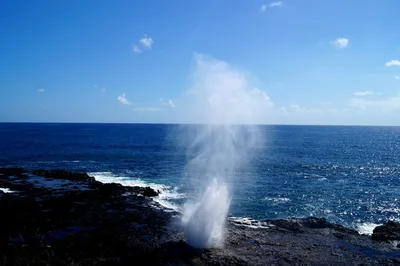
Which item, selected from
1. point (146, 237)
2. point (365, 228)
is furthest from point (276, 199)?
point (146, 237)

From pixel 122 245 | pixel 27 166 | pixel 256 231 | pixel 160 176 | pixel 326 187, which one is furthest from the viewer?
pixel 27 166

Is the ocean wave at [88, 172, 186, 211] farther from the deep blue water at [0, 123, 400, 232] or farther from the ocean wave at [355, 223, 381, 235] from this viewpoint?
the ocean wave at [355, 223, 381, 235]

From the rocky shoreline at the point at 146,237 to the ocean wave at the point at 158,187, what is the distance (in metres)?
2.66

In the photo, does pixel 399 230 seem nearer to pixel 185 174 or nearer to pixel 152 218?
pixel 152 218

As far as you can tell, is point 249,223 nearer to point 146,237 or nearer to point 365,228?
point 146,237

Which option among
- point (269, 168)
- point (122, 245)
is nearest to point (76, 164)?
point (269, 168)

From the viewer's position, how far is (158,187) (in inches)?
1933

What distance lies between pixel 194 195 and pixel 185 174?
16914 millimetres

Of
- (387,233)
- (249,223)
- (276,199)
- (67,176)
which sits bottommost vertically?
(276,199)

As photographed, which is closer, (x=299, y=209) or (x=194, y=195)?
(x=299, y=209)

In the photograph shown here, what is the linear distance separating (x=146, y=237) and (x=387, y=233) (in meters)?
23.6

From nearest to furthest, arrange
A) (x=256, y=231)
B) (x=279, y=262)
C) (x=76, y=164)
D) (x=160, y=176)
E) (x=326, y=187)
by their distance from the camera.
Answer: (x=279, y=262), (x=256, y=231), (x=326, y=187), (x=160, y=176), (x=76, y=164)

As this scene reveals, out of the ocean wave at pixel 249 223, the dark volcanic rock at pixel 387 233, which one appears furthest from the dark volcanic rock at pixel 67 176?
the dark volcanic rock at pixel 387 233

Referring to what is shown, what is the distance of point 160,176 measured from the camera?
58688 mm
